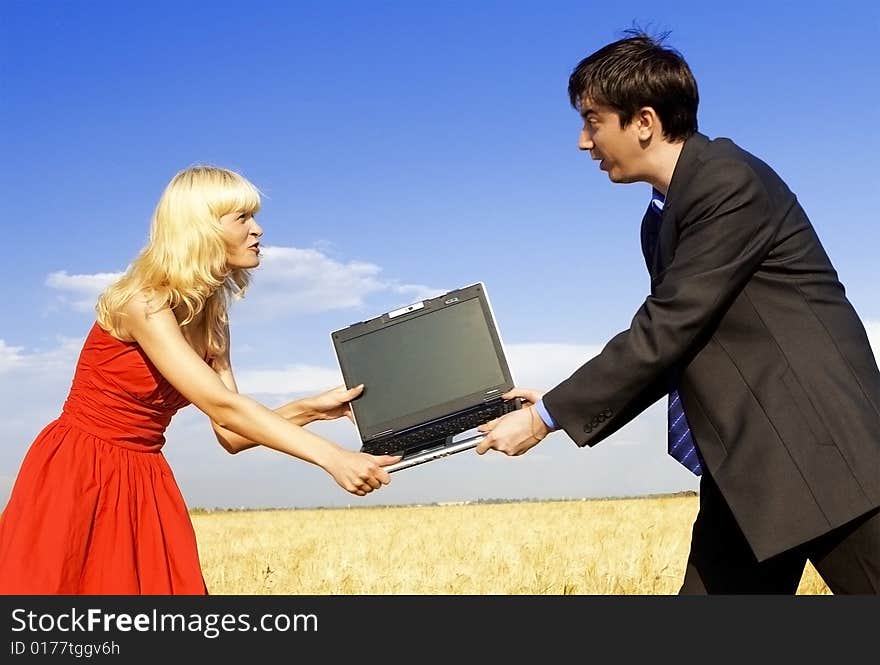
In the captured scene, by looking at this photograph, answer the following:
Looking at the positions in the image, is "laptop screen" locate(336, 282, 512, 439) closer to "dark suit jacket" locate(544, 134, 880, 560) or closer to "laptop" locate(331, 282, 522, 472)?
"laptop" locate(331, 282, 522, 472)

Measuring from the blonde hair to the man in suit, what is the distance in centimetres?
143

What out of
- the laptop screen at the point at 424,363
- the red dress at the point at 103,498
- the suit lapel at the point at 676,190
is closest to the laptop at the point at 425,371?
the laptop screen at the point at 424,363

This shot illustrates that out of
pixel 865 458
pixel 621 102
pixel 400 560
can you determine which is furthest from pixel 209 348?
pixel 400 560

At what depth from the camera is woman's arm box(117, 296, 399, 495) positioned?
389cm

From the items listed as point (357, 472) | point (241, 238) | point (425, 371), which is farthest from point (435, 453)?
point (241, 238)

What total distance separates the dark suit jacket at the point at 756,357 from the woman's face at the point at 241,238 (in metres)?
1.51

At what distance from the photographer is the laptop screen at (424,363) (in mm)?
4352

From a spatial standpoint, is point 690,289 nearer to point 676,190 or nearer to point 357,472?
point 676,190

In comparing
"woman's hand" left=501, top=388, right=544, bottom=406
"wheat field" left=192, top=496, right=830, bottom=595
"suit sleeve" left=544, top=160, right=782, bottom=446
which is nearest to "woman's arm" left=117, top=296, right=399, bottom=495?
"woman's hand" left=501, top=388, right=544, bottom=406

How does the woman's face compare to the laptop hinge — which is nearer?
the woman's face

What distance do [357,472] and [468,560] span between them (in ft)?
15.1

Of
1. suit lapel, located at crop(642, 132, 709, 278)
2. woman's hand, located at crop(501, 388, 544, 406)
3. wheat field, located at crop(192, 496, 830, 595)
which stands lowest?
wheat field, located at crop(192, 496, 830, 595)

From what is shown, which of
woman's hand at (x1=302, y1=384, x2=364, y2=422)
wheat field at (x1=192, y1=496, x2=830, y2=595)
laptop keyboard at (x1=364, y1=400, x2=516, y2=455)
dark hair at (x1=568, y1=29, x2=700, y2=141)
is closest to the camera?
dark hair at (x1=568, y1=29, x2=700, y2=141)

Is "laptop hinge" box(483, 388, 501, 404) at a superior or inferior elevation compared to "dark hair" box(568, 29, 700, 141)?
inferior
